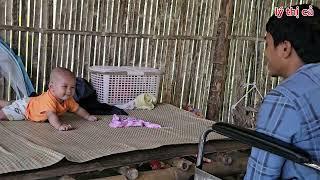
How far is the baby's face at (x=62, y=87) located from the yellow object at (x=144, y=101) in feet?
2.87

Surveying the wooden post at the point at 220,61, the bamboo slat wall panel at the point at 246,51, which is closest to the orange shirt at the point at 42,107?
the wooden post at the point at 220,61

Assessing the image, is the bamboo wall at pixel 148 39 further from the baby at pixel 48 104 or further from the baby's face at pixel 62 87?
the baby's face at pixel 62 87

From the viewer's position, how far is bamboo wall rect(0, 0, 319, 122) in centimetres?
375

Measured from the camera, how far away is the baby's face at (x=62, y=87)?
3000 millimetres

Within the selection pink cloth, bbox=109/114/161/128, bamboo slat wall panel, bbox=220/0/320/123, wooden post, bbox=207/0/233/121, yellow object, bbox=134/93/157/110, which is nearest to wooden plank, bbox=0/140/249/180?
pink cloth, bbox=109/114/161/128

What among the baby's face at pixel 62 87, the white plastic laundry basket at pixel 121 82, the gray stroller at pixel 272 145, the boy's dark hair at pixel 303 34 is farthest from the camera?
the white plastic laundry basket at pixel 121 82

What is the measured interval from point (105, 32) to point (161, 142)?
1768mm

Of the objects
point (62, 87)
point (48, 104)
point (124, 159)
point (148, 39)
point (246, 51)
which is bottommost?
point (124, 159)

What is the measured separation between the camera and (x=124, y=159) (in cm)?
250

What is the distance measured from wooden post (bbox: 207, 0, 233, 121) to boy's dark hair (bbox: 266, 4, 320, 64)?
3.35 metres

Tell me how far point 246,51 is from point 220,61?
542 millimetres

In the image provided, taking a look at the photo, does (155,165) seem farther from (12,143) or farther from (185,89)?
(185,89)

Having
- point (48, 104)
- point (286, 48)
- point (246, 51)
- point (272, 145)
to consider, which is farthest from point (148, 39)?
point (272, 145)

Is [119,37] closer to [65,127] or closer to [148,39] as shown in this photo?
[148,39]
